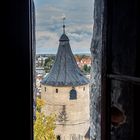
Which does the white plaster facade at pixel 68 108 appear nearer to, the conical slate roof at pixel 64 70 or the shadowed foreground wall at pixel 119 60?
the conical slate roof at pixel 64 70

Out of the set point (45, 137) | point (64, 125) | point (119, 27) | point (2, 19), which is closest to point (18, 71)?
point (2, 19)

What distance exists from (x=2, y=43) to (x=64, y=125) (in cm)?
1450

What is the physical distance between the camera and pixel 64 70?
1420 cm

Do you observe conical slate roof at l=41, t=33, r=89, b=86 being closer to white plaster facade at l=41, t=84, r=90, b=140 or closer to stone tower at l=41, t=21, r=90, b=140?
stone tower at l=41, t=21, r=90, b=140

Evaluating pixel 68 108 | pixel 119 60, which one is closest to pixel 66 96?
pixel 68 108

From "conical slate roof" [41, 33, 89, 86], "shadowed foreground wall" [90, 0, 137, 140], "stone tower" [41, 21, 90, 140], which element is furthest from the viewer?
"stone tower" [41, 21, 90, 140]

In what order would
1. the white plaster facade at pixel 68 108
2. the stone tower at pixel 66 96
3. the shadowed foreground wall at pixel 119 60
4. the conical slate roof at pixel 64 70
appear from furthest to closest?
1. the white plaster facade at pixel 68 108
2. the stone tower at pixel 66 96
3. the conical slate roof at pixel 64 70
4. the shadowed foreground wall at pixel 119 60

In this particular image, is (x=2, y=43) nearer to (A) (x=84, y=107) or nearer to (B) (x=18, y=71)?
(B) (x=18, y=71)

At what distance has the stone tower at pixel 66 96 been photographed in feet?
46.6

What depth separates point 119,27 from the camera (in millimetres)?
1293

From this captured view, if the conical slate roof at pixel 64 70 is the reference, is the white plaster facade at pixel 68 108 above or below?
below

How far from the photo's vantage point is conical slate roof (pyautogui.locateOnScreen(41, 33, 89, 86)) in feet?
45.4

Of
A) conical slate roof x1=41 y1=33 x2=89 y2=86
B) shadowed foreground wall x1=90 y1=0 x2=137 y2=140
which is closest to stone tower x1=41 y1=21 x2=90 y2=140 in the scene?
conical slate roof x1=41 y1=33 x2=89 y2=86

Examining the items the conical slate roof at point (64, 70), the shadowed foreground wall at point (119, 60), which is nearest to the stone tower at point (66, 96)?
the conical slate roof at point (64, 70)
